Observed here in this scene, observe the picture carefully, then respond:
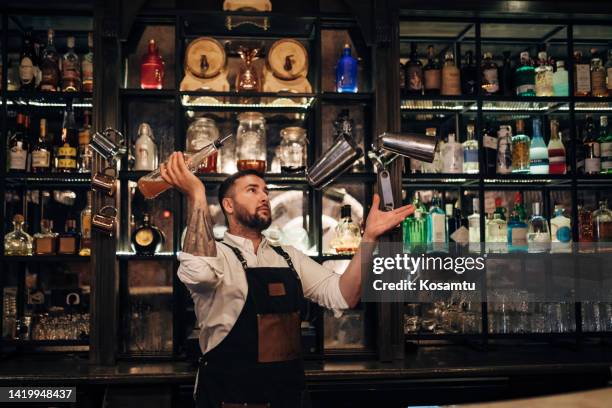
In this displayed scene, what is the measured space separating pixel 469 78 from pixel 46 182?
237 cm

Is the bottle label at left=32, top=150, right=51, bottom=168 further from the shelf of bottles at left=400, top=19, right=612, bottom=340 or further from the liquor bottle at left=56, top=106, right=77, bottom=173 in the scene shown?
the shelf of bottles at left=400, top=19, right=612, bottom=340

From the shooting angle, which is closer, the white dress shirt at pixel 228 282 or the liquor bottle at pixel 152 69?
the white dress shirt at pixel 228 282

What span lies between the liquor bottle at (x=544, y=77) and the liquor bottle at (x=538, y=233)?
63cm

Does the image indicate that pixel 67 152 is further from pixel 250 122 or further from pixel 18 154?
pixel 250 122

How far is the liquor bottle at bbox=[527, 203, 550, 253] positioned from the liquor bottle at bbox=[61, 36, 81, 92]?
101 inches

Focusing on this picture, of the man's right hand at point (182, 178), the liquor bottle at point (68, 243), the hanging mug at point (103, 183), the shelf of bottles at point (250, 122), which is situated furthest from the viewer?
the liquor bottle at point (68, 243)

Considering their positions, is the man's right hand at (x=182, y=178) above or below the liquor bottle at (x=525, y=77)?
below

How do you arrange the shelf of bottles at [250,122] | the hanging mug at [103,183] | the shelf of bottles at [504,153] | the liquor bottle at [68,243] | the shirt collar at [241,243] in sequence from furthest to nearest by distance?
1. the shelf of bottles at [504,153]
2. the liquor bottle at [68,243]
3. the shelf of bottles at [250,122]
4. the hanging mug at [103,183]
5. the shirt collar at [241,243]

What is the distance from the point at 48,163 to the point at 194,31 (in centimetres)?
105

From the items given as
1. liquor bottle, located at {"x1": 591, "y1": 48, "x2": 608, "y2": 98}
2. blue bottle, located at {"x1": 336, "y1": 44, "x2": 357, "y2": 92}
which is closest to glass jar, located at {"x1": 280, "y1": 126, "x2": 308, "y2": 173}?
blue bottle, located at {"x1": 336, "y1": 44, "x2": 357, "y2": 92}

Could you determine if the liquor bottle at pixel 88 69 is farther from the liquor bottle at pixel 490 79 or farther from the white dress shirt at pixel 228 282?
the liquor bottle at pixel 490 79

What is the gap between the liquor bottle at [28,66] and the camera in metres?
3.26

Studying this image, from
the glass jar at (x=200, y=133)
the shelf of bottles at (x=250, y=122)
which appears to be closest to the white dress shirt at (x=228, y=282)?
the shelf of bottles at (x=250, y=122)

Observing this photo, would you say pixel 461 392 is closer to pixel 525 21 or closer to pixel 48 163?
pixel 525 21
